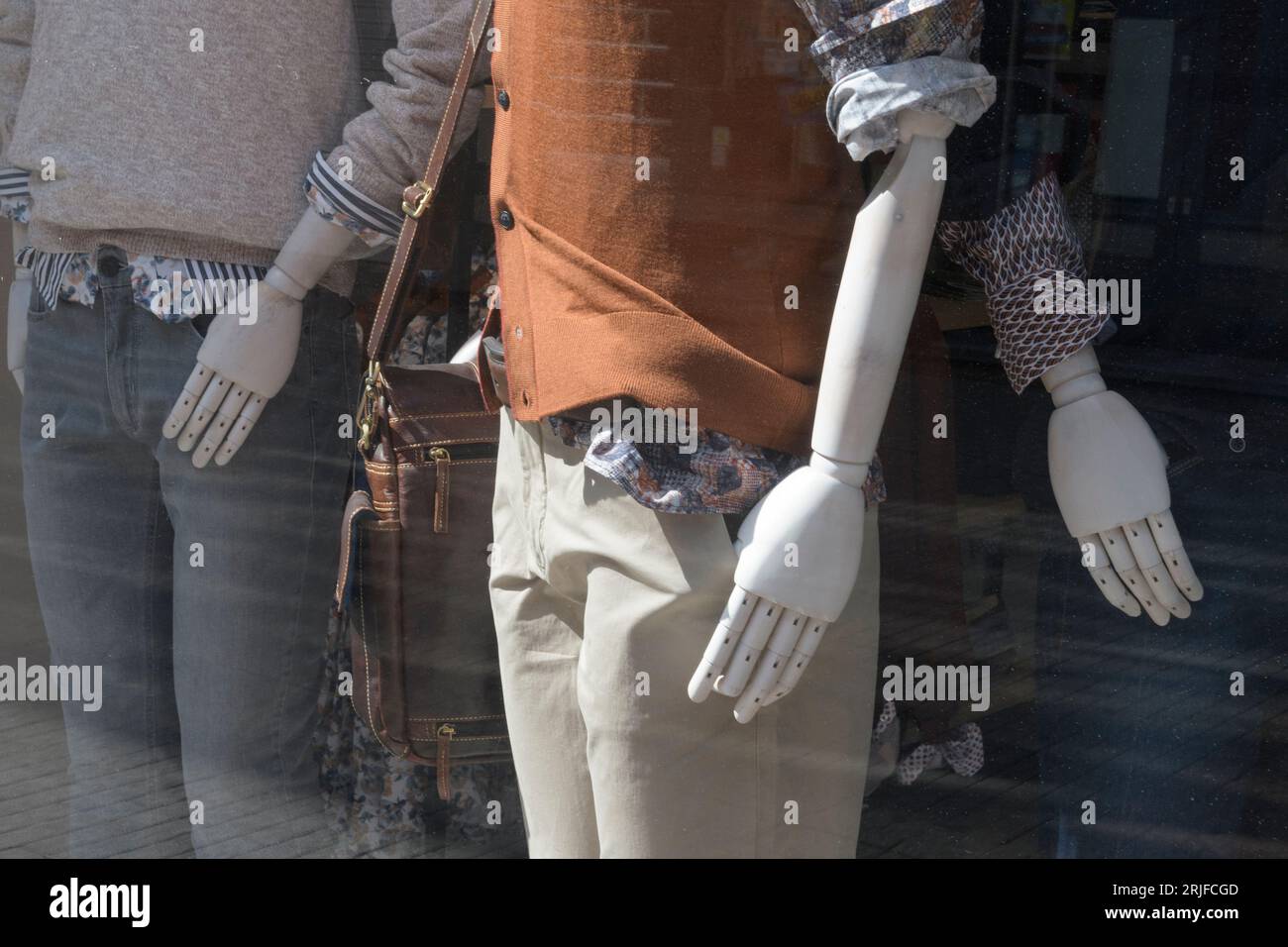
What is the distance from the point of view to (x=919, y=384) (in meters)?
1.64

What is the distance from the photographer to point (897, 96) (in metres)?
1.18

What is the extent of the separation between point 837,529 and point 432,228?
855 millimetres

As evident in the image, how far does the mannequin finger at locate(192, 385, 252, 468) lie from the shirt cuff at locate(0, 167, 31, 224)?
0.45 metres

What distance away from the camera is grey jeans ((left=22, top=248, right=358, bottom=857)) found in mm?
1886

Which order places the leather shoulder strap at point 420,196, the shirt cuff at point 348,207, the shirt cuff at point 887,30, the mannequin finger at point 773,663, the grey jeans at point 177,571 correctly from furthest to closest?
the grey jeans at point 177,571 → the shirt cuff at point 348,207 → the leather shoulder strap at point 420,196 → the mannequin finger at point 773,663 → the shirt cuff at point 887,30

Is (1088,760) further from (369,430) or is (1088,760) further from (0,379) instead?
(0,379)

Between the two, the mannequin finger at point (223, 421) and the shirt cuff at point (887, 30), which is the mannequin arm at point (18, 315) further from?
the shirt cuff at point (887, 30)

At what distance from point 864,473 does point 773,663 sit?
0.70ft

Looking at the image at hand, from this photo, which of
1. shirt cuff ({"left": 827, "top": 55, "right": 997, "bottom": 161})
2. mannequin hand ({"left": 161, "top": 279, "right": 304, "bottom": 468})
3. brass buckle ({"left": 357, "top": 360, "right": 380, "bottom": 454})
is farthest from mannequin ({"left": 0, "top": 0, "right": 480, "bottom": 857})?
shirt cuff ({"left": 827, "top": 55, "right": 997, "bottom": 161})

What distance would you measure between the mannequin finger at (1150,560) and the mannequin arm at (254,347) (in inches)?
43.9

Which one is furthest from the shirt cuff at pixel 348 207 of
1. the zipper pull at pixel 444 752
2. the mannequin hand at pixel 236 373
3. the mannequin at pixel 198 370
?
the zipper pull at pixel 444 752

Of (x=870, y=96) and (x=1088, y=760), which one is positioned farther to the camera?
(x=1088, y=760)

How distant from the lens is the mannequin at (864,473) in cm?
123
